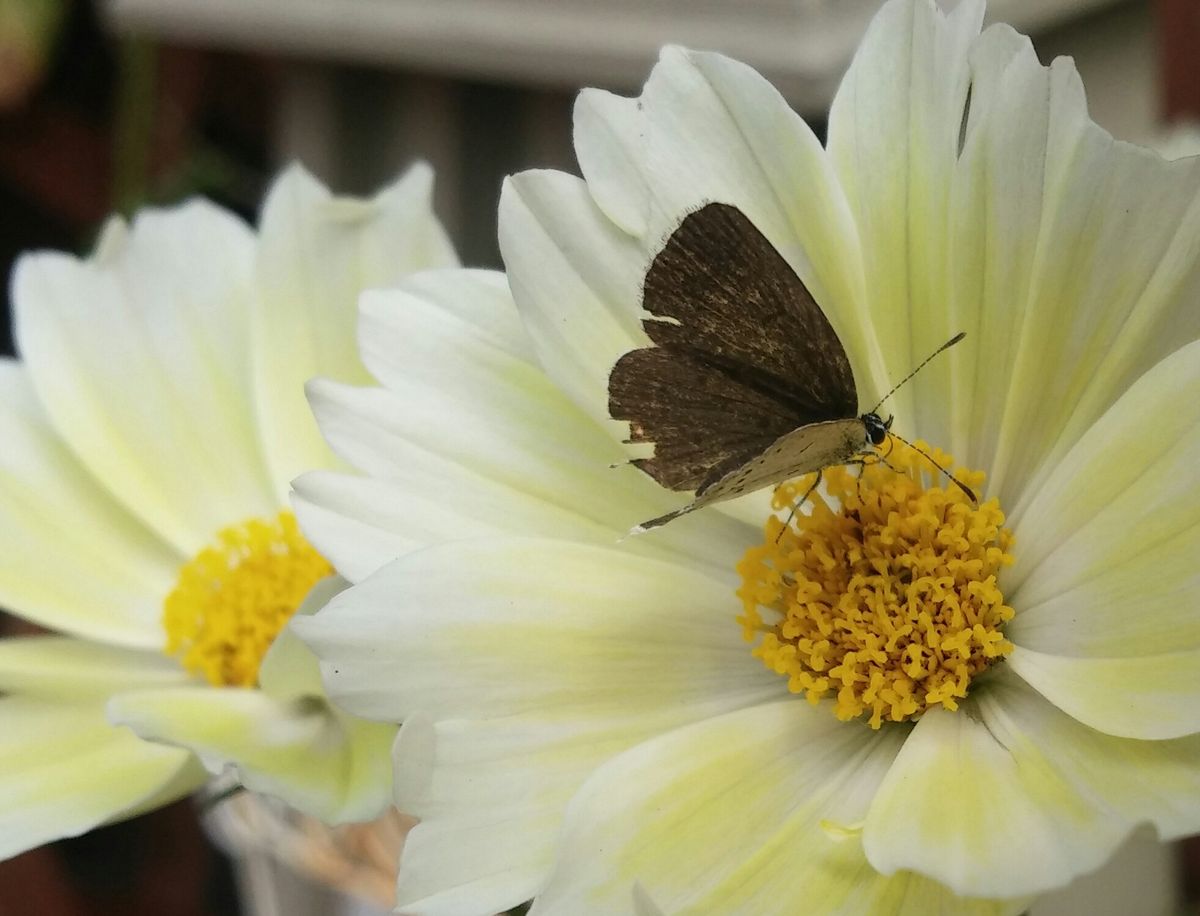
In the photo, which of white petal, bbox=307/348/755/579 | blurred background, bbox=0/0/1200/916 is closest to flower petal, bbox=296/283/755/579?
white petal, bbox=307/348/755/579

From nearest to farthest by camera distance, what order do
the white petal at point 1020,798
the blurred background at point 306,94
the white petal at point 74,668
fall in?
the white petal at point 1020,798 < the white petal at point 74,668 < the blurred background at point 306,94

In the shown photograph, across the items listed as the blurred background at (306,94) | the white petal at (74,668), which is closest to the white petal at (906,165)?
the white petal at (74,668)

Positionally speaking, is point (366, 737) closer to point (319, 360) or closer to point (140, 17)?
point (319, 360)

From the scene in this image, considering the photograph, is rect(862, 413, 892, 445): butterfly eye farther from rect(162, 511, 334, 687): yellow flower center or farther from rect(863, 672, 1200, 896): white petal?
rect(162, 511, 334, 687): yellow flower center

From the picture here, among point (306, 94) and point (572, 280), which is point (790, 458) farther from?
point (306, 94)

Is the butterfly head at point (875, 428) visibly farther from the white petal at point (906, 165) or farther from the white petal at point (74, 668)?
the white petal at point (74, 668)

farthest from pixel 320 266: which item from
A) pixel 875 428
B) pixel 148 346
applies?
pixel 875 428
